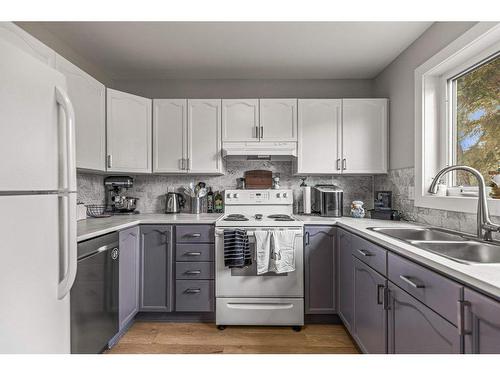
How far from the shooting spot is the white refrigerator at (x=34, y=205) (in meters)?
0.93

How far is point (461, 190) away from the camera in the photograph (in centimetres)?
194

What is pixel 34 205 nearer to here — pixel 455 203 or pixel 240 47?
pixel 240 47

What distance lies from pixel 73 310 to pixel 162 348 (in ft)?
2.67

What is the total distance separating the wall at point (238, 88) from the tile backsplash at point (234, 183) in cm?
77

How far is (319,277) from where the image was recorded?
7.60 feet

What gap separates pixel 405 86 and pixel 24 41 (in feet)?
9.10

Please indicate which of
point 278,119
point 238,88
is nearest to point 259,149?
point 278,119

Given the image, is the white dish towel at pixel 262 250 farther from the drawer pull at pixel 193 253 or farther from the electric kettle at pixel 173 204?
the electric kettle at pixel 173 204

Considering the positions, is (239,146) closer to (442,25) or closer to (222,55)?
(222,55)

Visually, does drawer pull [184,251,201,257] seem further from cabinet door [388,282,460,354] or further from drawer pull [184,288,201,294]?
cabinet door [388,282,460,354]

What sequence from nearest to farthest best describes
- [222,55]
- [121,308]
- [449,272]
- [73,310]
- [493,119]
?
[449,272]
[73,310]
[493,119]
[121,308]
[222,55]

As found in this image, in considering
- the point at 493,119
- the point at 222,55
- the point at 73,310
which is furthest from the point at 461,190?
the point at 73,310

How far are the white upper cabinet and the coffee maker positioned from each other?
1.29 metres

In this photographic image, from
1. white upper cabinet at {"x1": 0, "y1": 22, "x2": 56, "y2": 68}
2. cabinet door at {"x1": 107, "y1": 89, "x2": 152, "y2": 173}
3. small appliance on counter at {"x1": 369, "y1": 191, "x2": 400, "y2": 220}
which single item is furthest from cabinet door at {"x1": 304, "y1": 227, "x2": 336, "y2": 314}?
white upper cabinet at {"x1": 0, "y1": 22, "x2": 56, "y2": 68}
